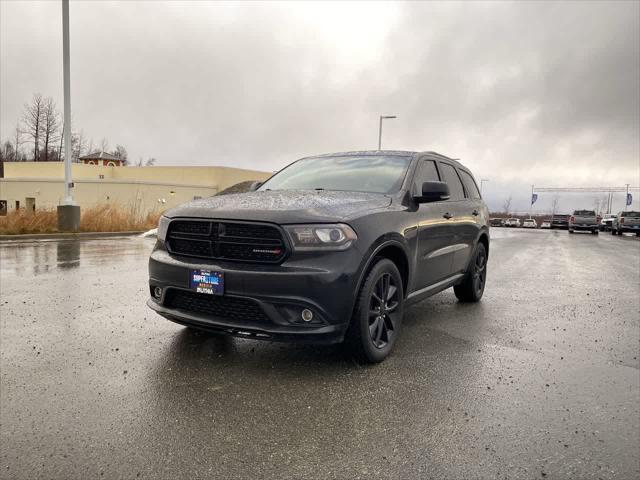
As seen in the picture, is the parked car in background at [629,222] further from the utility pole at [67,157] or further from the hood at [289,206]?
the hood at [289,206]

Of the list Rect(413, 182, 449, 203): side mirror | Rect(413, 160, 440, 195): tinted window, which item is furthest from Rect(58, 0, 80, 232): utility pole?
Rect(413, 182, 449, 203): side mirror

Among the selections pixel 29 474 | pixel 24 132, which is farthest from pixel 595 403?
pixel 24 132

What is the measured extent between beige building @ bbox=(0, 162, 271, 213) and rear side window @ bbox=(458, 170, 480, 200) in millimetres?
30954

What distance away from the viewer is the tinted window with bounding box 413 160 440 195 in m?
4.55

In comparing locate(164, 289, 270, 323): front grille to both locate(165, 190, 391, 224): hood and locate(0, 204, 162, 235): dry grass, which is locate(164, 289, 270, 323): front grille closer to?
locate(165, 190, 391, 224): hood

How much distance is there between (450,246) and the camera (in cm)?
512

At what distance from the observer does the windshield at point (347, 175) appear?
443 cm

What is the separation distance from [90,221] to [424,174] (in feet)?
51.3

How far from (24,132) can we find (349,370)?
252 ft

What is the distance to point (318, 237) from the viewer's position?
3240 mm

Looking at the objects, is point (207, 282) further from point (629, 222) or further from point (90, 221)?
point (629, 222)

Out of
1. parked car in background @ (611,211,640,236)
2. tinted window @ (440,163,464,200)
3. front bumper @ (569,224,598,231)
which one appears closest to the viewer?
tinted window @ (440,163,464,200)

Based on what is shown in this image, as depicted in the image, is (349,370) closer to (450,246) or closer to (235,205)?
(235,205)

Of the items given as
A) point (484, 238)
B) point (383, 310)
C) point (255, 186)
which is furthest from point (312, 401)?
point (484, 238)
